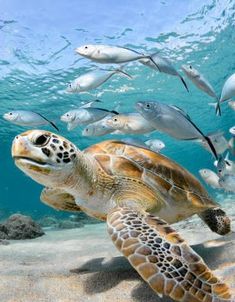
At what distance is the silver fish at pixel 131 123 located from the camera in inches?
199

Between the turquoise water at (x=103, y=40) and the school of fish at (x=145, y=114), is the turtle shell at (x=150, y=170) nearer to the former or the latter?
the school of fish at (x=145, y=114)

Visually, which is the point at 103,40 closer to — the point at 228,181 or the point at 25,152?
the point at 228,181

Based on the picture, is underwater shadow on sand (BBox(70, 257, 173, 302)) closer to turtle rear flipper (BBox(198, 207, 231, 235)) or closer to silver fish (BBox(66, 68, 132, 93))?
turtle rear flipper (BBox(198, 207, 231, 235))

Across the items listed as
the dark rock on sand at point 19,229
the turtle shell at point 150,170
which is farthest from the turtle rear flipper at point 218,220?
the dark rock on sand at point 19,229

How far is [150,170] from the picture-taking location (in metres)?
3.46

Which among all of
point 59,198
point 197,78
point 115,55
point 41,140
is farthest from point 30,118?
point 41,140

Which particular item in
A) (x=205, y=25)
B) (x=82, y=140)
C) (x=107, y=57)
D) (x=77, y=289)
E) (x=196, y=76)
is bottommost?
(x=82, y=140)

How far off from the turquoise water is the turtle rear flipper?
13.8 metres

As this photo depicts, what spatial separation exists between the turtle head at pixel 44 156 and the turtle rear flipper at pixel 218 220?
86.4 inches

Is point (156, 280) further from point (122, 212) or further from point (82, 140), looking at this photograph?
point (82, 140)

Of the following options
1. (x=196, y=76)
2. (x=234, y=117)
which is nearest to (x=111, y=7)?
(x=196, y=76)

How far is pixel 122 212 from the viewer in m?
2.53

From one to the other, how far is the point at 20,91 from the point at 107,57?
18.2 metres

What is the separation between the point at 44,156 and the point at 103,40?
15.5 metres
